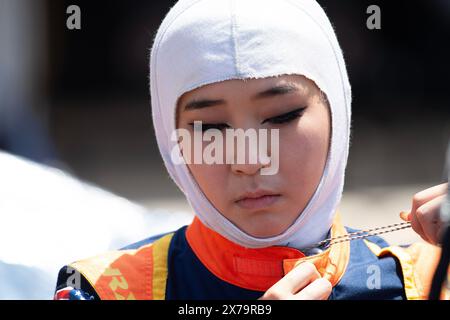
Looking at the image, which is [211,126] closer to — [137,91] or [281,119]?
[281,119]

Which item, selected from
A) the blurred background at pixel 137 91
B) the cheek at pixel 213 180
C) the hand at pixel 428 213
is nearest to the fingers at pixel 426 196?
the hand at pixel 428 213

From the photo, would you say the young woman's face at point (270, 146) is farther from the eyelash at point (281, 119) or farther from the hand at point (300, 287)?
the hand at point (300, 287)

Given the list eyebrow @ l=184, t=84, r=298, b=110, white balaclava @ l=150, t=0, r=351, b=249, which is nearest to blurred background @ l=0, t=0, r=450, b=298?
white balaclava @ l=150, t=0, r=351, b=249

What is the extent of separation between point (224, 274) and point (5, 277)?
75cm

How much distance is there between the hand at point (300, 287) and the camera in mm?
1263

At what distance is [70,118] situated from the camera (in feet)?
18.3

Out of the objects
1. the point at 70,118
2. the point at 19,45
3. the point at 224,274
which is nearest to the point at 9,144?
the point at 19,45

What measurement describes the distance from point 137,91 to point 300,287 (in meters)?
4.41

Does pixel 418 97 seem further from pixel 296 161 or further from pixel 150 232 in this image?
pixel 296 161

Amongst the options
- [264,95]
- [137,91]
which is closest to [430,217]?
[264,95]

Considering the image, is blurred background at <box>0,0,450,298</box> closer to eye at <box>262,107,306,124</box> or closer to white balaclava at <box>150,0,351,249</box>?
white balaclava at <box>150,0,351,249</box>

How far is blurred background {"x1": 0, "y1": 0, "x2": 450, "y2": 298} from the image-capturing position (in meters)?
4.70

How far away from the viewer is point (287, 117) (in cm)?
137

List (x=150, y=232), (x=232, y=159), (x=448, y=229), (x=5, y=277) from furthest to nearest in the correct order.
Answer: (x=150, y=232)
(x=5, y=277)
(x=232, y=159)
(x=448, y=229)
